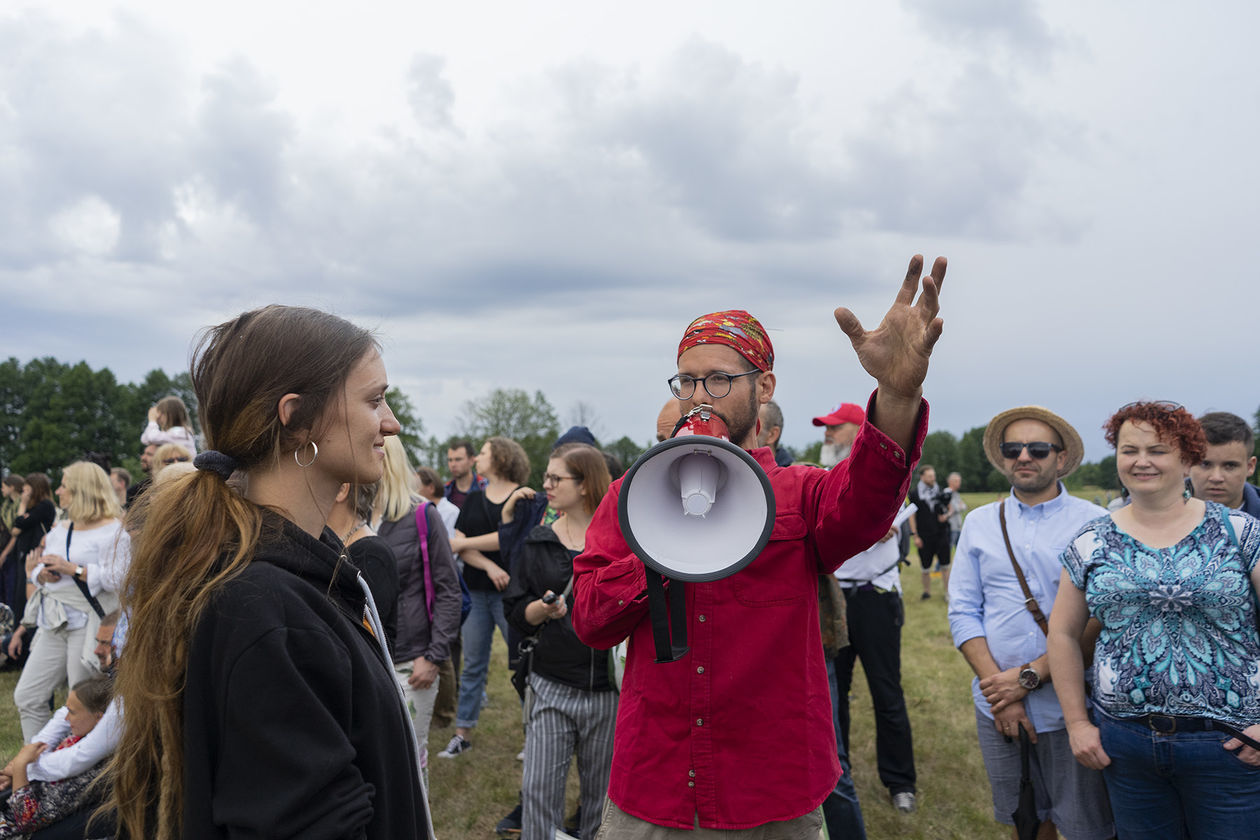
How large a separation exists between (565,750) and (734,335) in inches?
100

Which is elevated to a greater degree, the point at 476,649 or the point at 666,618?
the point at 666,618

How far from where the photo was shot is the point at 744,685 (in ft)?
6.97

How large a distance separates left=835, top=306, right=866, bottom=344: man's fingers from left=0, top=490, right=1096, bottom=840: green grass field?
4.02m

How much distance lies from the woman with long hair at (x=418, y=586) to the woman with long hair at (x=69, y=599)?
2.20m

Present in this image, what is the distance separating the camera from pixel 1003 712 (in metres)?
3.70

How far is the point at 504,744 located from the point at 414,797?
525cm

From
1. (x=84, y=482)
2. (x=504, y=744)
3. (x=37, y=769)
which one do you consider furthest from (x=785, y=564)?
(x=84, y=482)

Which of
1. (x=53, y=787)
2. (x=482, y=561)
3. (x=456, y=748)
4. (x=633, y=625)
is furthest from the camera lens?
(x=482, y=561)

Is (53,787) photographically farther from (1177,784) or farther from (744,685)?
(1177,784)

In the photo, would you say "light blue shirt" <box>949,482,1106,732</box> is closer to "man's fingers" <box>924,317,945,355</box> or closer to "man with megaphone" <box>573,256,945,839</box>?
"man with megaphone" <box>573,256,945,839</box>

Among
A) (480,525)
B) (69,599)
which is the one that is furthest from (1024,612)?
(69,599)

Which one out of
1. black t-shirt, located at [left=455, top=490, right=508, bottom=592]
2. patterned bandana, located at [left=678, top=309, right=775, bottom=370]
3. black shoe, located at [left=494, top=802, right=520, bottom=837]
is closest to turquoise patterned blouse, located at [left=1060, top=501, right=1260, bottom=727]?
patterned bandana, located at [left=678, top=309, right=775, bottom=370]

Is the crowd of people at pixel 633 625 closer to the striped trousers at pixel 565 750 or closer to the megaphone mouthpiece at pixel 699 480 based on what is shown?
the striped trousers at pixel 565 750

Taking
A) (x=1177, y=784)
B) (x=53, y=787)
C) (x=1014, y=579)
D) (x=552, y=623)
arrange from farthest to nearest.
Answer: (x=552, y=623) → (x=1014, y=579) → (x=53, y=787) → (x=1177, y=784)
